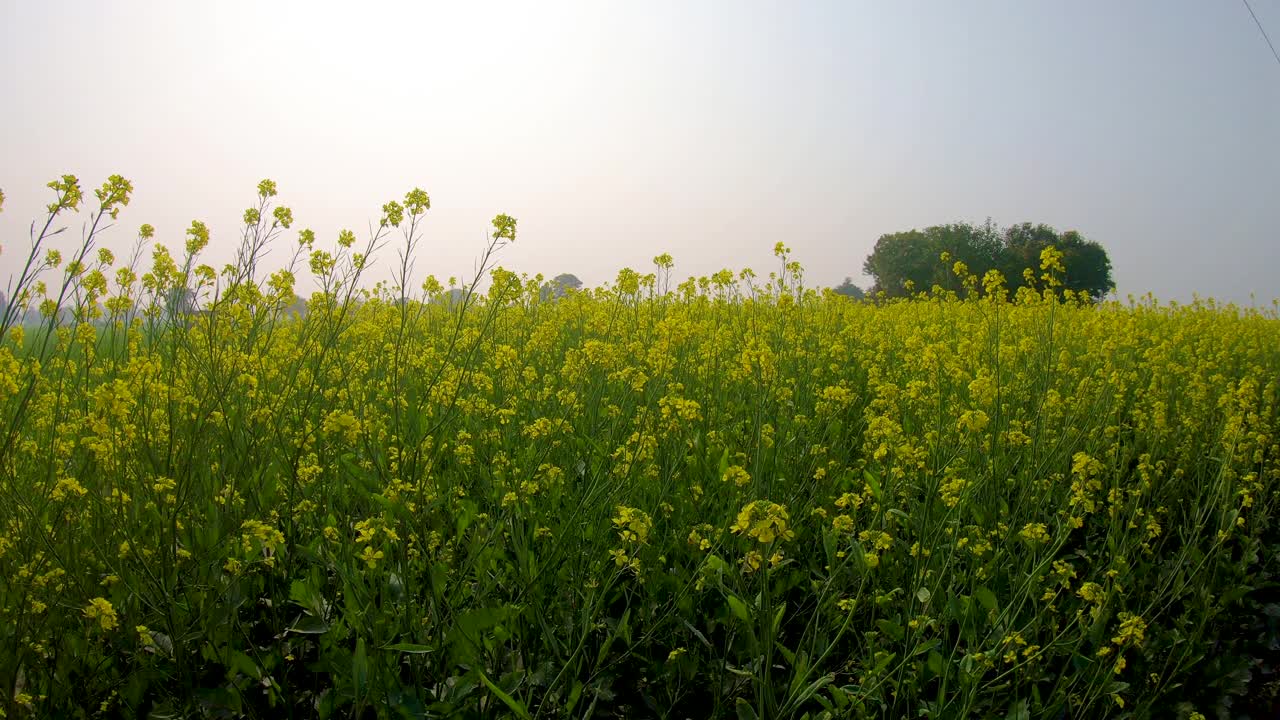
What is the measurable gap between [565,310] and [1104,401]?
440cm

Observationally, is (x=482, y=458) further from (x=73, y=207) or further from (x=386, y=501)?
(x=73, y=207)

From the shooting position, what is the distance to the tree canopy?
29812 mm

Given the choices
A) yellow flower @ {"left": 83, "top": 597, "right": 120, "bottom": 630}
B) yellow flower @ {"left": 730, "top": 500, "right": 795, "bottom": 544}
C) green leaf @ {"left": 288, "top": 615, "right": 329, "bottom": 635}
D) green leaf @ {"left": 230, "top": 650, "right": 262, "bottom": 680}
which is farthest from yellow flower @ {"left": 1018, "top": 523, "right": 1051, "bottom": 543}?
yellow flower @ {"left": 83, "top": 597, "right": 120, "bottom": 630}

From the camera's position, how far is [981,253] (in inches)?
1176

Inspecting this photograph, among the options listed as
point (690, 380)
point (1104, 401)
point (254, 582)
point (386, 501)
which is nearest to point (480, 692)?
point (386, 501)

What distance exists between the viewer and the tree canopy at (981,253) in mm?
29812

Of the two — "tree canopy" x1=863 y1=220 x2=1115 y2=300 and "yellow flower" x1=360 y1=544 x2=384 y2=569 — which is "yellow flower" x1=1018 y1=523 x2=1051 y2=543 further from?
"tree canopy" x1=863 y1=220 x2=1115 y2=300

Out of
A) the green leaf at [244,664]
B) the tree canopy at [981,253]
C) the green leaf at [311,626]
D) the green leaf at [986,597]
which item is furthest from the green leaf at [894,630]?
the tree canopy at [981,253]

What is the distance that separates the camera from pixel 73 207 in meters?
1.99

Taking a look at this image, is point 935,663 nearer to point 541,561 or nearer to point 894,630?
point 894,630

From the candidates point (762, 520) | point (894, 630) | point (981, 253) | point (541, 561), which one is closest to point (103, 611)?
point (541, 561)

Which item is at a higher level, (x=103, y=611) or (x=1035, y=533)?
(x=1035, y=533)

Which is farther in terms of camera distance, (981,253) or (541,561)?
(981,253)

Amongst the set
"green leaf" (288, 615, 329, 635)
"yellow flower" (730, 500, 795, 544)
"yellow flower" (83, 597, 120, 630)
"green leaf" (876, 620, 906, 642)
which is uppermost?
"yellow flower" (730, 500, 795, 544)
